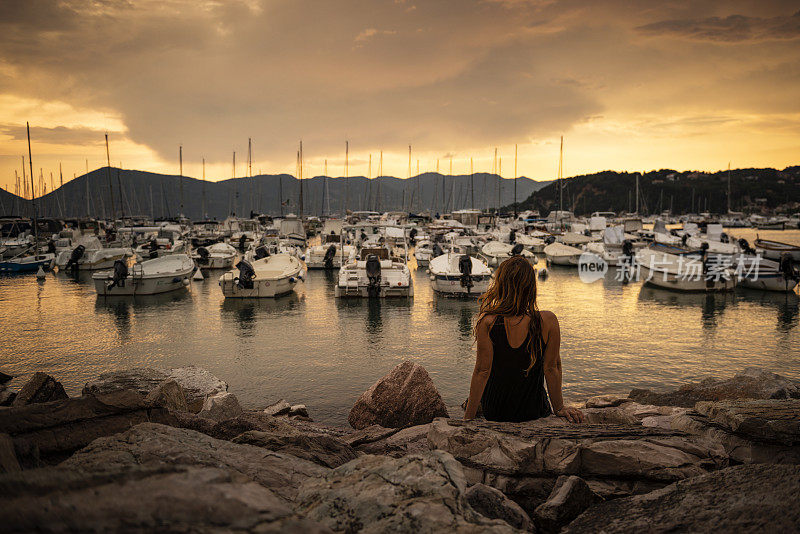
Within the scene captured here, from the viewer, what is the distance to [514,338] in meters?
3.97

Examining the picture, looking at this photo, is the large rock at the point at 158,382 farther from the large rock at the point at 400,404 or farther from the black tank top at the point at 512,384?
the black tank top at the point at 512,384

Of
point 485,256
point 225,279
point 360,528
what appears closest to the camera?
point 360,528

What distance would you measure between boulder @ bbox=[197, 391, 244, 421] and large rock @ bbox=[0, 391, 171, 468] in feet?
8.62

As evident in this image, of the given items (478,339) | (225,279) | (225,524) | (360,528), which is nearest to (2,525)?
(225,524)

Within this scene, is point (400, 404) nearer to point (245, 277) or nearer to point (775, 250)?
point (245, 277)

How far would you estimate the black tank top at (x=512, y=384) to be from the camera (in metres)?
3.99

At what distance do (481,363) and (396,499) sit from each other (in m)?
1.49

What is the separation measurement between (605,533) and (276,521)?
2261 mm

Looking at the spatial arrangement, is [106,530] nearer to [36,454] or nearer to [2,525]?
[2,525]

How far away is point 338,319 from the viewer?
65.1 ft

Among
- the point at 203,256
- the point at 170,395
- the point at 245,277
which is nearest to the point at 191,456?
the point at 170,395

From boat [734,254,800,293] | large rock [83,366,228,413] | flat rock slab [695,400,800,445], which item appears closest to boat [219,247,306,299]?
large rock [83,366,228,413]

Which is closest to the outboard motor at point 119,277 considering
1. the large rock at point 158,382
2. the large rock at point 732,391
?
the large rock at point 158,382

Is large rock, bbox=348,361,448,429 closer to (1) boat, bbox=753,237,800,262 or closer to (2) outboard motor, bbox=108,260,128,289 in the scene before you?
(2) outboard motor, bbox=108,260,128,289
